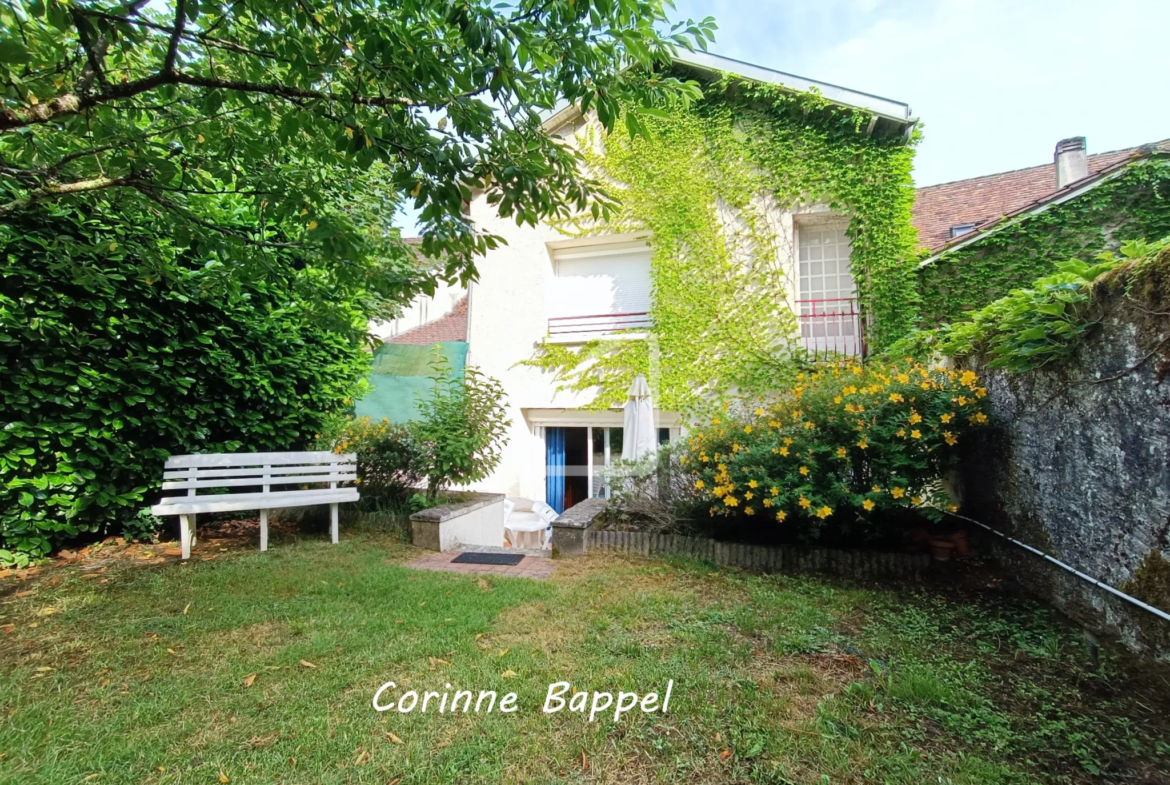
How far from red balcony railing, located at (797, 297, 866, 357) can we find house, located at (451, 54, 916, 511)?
2cm

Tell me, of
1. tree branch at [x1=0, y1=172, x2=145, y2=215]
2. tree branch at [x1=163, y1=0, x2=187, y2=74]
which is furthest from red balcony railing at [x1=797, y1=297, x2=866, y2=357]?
tree branch at [x1=0, y1=172, x2=145, y2=215]

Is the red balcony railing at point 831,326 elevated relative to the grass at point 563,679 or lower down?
elevated

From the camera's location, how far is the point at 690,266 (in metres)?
8.49

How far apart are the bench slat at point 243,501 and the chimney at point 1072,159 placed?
1249 centimetres

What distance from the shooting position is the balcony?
893 centimetres

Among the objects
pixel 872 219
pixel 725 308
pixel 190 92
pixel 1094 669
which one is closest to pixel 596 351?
pixel 725 308

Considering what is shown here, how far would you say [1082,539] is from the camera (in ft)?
9.96

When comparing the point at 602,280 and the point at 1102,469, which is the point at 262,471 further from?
the point at 1102,469

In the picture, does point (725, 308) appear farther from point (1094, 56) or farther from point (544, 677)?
point (544, 677)

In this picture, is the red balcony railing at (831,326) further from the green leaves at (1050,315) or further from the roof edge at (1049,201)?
the green leaves at (1050,315)

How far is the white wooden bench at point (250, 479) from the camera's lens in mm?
5078

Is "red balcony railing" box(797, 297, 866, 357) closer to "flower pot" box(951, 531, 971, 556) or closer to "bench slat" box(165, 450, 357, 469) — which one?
"flower pot" box(951, 531, 971, 556)

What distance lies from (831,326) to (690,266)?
2467mm

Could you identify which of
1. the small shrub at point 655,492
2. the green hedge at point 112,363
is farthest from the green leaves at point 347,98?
the small shrub at point 655,492
